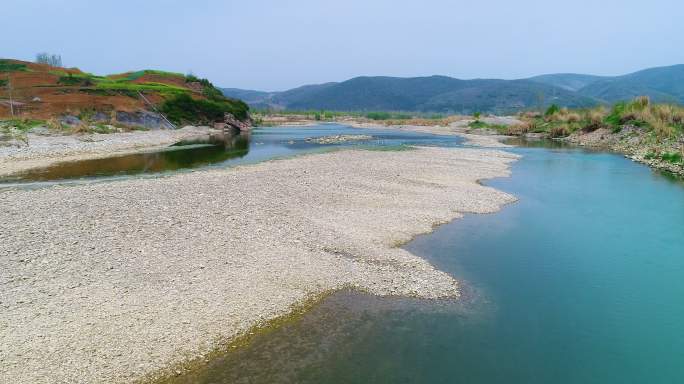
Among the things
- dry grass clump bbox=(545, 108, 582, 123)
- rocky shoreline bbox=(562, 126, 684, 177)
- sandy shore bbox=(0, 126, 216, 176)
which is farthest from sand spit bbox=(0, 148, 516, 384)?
dry grass clump bbox=(545, 108, 582, 123)

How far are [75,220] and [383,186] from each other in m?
15.7

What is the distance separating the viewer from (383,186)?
2498cm

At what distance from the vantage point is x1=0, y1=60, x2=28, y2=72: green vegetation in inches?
2965

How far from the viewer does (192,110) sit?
78.5 meters

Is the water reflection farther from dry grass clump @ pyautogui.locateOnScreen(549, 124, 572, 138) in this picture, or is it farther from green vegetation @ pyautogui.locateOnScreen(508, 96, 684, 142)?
dry grass clump @ pyautogui.locateOnScreen(549, 124, 572, 138)

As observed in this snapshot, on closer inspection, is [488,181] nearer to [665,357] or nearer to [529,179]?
[529,179]

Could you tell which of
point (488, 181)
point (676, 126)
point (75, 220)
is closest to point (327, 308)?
point (75, 220)

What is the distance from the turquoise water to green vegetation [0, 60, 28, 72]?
8935cm

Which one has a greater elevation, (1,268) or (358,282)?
(1,268)

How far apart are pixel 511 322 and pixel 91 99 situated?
72.1 metres

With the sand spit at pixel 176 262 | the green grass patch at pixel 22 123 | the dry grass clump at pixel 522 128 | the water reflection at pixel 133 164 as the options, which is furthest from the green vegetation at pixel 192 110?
the dry grass clump at pixel 522 128

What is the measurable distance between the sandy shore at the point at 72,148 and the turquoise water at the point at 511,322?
1106 inches

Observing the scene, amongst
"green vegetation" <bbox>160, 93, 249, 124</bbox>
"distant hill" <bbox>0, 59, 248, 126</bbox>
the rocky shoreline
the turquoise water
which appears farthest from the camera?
"green vegetation" <bbox>160, 93, 249, 124</bbox>

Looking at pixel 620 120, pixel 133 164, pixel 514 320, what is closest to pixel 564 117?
pixel 620 120
